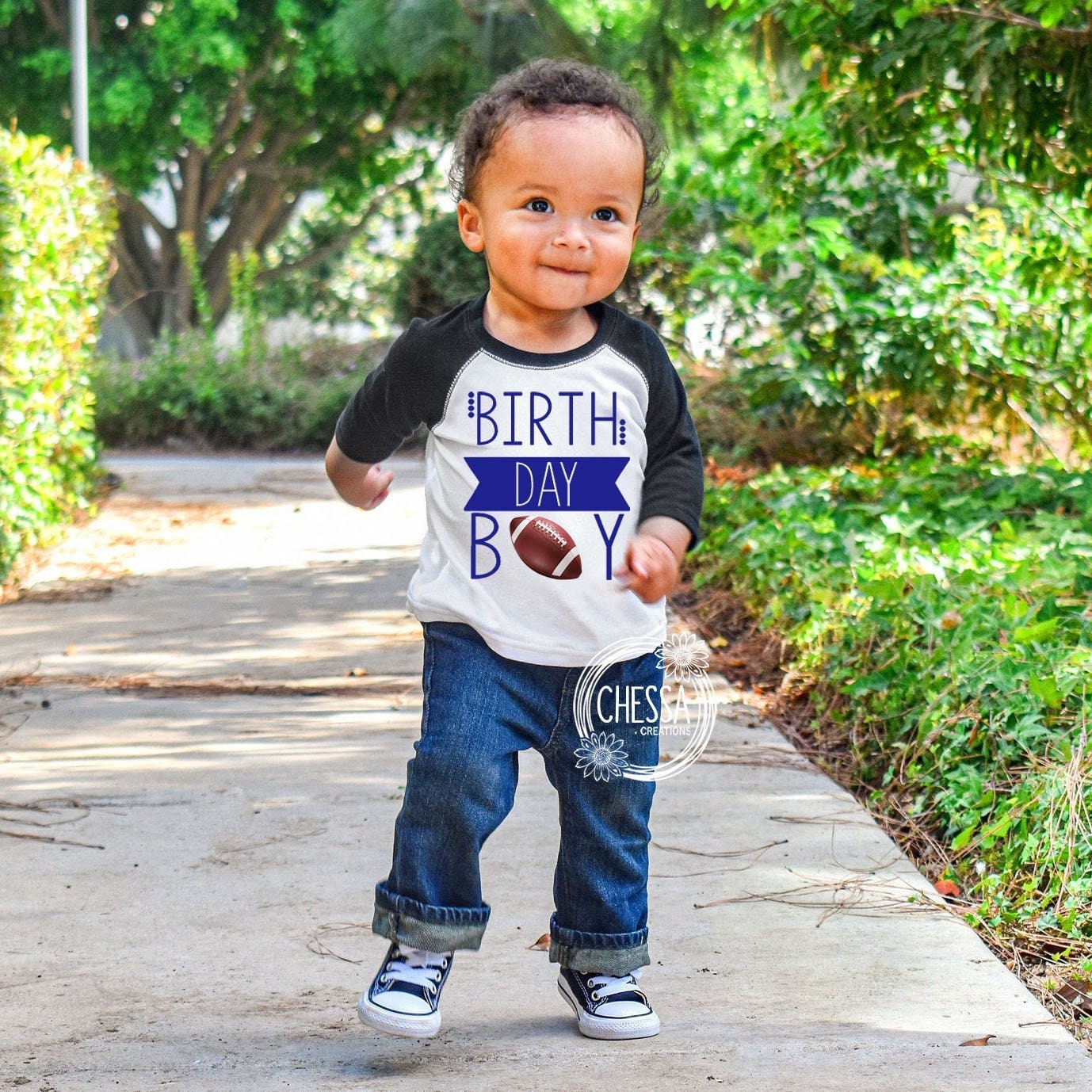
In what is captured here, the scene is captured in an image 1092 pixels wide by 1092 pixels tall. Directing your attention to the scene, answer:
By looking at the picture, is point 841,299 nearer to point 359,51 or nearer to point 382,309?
point 359,51

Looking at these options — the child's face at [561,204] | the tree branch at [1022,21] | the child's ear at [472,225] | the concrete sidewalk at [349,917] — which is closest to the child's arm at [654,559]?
the child's face at [561,204]

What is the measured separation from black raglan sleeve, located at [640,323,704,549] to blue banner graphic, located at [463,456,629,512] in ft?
0.27

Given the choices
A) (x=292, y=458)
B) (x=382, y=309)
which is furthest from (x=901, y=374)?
(x=382, y=309)

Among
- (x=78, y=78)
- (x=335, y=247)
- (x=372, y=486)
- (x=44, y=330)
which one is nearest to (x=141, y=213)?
(x=335, y=247)

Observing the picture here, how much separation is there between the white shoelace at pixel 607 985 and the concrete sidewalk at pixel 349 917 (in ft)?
0.27

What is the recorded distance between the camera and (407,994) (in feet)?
7.41

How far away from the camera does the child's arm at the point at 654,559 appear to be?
2218 mm

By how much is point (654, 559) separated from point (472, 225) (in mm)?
592

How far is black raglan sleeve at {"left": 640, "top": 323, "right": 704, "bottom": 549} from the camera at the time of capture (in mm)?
2311

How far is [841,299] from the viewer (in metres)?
7.28

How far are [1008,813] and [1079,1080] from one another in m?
1.01

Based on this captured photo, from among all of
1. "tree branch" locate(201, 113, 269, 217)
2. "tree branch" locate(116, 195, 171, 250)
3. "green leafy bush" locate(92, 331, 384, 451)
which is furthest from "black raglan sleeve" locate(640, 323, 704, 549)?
"tree branch" locate(116, 195, 171, 250)

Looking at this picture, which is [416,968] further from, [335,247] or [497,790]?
[335,247]

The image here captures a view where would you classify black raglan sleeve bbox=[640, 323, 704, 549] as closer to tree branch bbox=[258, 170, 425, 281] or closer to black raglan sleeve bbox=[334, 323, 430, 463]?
black raglan sleeve bbox=[334, 323, 430, 463]
